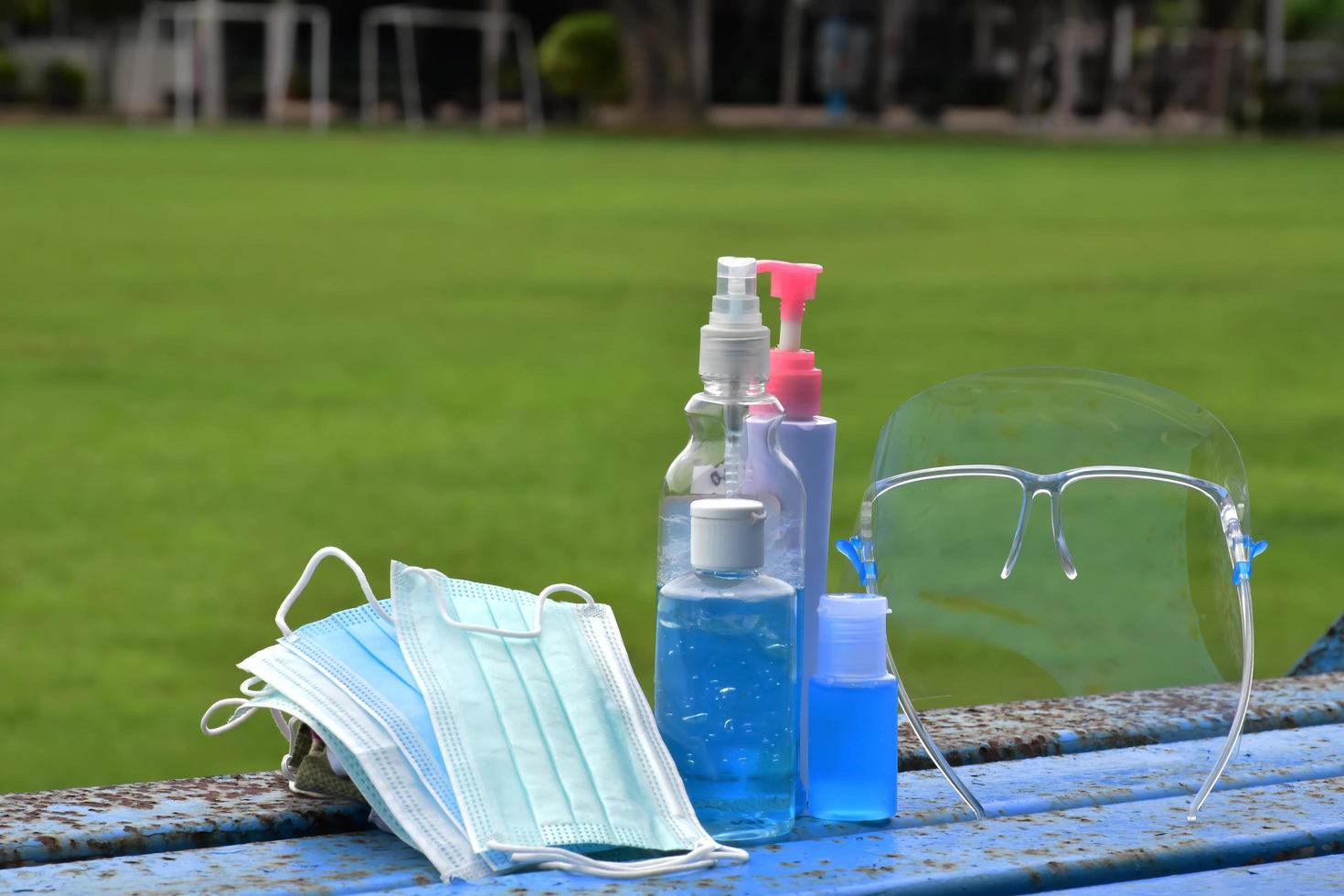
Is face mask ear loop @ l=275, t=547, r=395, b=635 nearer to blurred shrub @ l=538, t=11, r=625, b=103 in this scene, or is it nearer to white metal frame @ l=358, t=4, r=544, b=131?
white metal frame @ l=358, t=4, r=544, b=131

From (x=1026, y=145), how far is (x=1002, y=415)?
2967cm

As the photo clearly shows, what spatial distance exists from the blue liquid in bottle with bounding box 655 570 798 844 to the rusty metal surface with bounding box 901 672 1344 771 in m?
0.31

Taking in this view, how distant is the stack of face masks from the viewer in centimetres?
149

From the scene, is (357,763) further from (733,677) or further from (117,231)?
(117,231)

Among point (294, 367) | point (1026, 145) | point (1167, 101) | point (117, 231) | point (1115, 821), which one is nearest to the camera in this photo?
point (1115, 821)

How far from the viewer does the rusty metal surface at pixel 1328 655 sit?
234cm

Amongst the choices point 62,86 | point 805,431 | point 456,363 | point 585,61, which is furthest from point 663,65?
point 805,431

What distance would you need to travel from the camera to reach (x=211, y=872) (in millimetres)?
1487

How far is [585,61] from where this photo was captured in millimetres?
36375

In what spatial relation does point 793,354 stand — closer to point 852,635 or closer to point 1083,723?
point 852,635

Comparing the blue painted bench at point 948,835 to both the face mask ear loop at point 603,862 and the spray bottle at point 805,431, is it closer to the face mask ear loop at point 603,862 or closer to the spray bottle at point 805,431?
the face mask ear loop at point 603,862

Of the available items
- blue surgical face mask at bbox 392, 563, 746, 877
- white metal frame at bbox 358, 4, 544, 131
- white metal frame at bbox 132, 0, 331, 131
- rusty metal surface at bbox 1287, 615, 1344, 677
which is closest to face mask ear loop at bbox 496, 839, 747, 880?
blue surgical face mask at bbox 392, 563, 746, 877

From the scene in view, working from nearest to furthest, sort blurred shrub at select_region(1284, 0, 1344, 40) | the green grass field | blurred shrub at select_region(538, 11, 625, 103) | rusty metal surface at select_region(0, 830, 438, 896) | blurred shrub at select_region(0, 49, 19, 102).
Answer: rusty metal surface at select_region(0, 830, 438, 896) < the green grass field < blurred shrub at select_region(538, 11, 625, 103) < blurred shrub at select_region(0, 49, 19, 102) < blurred shrub at select_region(1284, 0, 1344, 40)

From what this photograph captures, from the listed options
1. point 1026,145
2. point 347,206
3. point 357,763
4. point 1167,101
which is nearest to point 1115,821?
point 357,763
